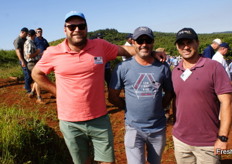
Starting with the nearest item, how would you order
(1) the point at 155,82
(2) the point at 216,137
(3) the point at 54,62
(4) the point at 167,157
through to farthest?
1. (2) the point at 216,137
2. (1) the point at 155,82
3. (3) the point at 54,62
4. (4) the point at 167,157

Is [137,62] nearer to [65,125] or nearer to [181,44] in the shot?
[181,44]

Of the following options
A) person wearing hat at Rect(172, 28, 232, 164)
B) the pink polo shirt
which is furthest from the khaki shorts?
the pink polo shirt

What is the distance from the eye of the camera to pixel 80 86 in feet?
7.82

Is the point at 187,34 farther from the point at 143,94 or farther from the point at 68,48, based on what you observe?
the point at 68,48

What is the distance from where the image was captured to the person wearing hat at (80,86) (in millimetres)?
2391

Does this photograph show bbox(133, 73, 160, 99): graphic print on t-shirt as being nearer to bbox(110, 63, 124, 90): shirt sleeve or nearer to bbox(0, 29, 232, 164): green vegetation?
bbox(110, 63, 124, 90): shirt sleeve

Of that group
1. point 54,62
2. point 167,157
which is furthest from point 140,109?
point 167,157


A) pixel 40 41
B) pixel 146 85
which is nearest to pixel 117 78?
pixel 146 85

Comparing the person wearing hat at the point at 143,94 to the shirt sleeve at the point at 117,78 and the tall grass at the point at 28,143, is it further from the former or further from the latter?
the tall grass at the point at 28,143

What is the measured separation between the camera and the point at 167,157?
3.84 metres

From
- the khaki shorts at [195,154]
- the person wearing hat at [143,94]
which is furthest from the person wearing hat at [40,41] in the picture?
the khaki shorts at [195,154]

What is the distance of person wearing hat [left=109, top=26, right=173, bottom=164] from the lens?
2.30m

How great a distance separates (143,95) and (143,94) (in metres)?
0.01

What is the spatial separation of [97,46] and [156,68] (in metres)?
0.71
